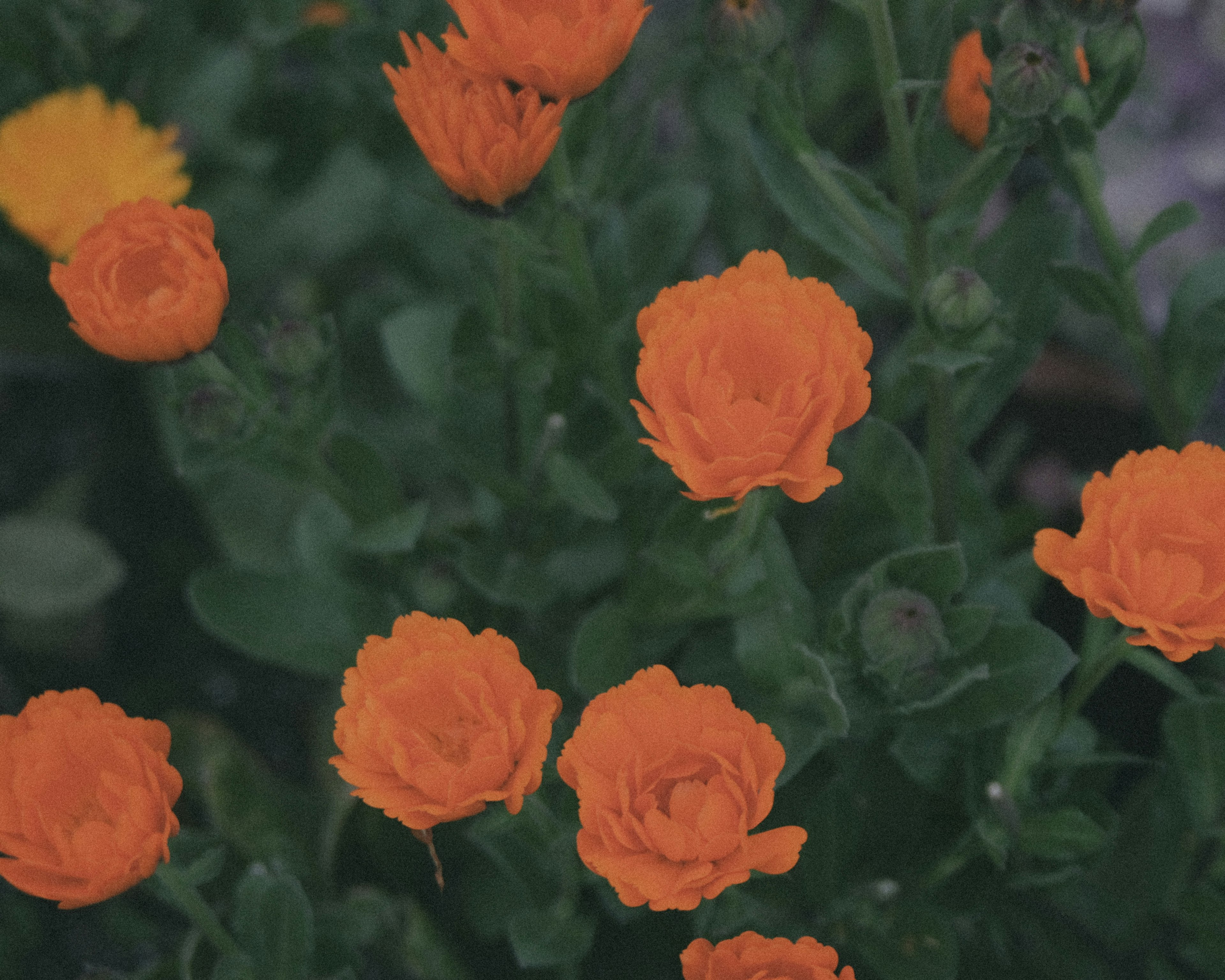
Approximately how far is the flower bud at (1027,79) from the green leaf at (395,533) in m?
0.47

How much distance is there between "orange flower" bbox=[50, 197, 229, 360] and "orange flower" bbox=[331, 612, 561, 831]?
217 mm

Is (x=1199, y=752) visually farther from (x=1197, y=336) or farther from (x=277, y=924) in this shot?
(x=277, y=924)

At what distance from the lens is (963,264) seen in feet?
2.65

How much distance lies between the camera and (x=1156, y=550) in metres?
0.53

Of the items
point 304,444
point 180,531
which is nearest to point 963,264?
point 304,444

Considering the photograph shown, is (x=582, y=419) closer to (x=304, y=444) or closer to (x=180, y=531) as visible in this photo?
(x=304, y=444)

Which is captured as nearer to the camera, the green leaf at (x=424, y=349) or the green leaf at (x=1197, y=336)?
the green leaf at (x=1197, y=336)

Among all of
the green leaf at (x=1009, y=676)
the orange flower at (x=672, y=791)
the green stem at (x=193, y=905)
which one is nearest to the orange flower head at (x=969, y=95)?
the green leaf at (x=1009, y=676)

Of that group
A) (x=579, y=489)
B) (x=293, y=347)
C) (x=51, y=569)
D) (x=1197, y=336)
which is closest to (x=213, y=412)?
(x=293, y=347)

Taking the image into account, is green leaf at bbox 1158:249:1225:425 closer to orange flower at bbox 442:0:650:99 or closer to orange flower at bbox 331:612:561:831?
orange flower at bbox 442:0:650:99

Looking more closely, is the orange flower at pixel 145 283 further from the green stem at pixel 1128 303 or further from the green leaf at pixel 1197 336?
the green leaf at pixel 1197 336

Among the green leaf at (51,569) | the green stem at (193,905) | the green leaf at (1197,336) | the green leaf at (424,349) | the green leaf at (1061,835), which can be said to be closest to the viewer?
the green stem at (193,905)

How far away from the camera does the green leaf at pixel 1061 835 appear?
28.2 inches

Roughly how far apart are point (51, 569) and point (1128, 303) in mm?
1028
